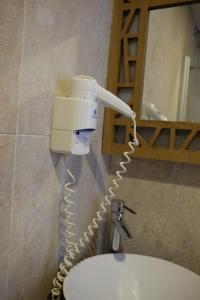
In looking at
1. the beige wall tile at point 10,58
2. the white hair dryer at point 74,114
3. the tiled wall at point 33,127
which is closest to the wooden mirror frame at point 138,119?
the tiled wall at point 33,127

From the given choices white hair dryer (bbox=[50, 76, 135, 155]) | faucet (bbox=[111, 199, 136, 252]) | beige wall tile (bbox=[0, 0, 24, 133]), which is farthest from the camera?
faucet (bbox=[111, 199, 136, 252])

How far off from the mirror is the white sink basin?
1.47ft

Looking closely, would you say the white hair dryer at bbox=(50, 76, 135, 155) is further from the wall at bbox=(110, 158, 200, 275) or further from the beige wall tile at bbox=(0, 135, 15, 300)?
the wall at bbox=(110, 158, 200, 275)

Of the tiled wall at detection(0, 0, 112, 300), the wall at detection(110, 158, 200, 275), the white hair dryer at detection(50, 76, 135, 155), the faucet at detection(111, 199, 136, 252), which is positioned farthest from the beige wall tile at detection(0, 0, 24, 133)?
the wall at detection(110, 158, 200, 275)

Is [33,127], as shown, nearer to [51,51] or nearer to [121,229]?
[51,51]

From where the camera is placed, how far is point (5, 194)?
0.61 metres

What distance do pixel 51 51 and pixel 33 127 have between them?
0.19m

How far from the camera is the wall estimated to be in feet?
2.89

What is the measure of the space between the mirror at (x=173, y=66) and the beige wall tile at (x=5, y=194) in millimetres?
484

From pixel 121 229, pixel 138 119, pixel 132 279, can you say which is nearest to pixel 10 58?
pixel 138 119

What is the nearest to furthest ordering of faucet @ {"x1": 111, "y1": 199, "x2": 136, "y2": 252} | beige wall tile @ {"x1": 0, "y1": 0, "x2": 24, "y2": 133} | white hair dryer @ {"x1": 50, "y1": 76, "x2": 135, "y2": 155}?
1. beige wall tile @ {"x1": 0, "y1": 0, "x2": 24, "y2": 133}
2. white hair dryer @ {"x1": 50, "y1": 76, "x2": 135, "y2": 155}
3. faucet @ {"x1": 111, "y1": 199, "x2": 136, "y2": 252}

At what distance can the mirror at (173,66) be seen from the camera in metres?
0.86

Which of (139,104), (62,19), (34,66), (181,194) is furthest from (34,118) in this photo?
(181,194)

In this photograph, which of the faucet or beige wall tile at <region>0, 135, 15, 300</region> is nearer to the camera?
beige wall tile at <region>0, 135, 15, 300</region>
